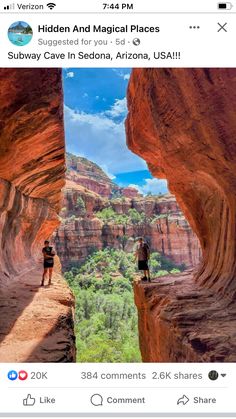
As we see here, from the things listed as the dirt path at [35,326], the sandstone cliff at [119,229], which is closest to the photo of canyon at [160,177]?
the dirt path at [35,326]

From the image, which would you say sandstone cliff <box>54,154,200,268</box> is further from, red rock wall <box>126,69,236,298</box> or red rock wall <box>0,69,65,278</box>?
red rock wall <box>126,69,236,298</box>

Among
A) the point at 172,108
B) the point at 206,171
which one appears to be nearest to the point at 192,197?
the point at 206,171

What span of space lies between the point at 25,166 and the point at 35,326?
15.5 feet

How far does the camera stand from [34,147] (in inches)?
300

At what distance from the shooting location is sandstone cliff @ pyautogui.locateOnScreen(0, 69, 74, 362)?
4785mm
